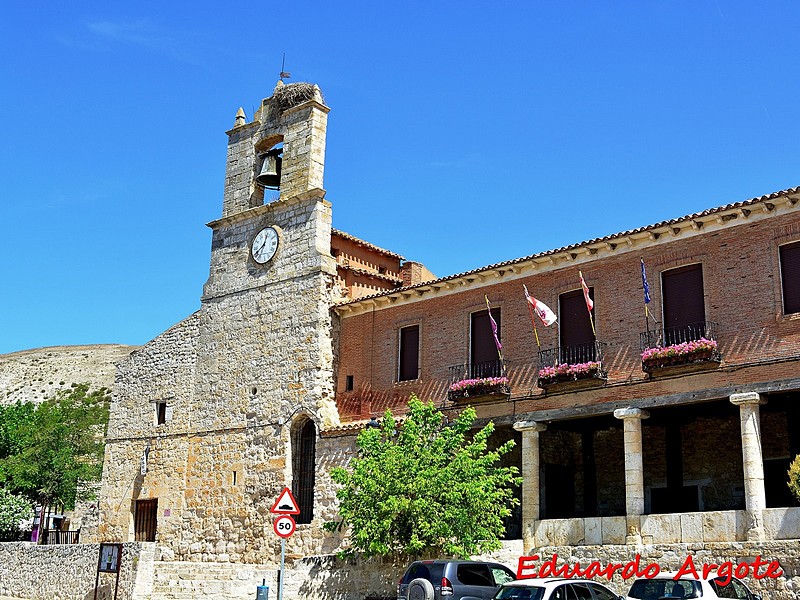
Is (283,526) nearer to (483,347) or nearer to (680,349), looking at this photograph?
(680,349)

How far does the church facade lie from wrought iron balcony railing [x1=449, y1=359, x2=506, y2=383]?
0.06m

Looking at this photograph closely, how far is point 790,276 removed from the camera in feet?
68.0

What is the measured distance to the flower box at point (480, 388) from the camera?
2467 cm

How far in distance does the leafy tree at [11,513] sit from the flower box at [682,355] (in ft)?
86.5

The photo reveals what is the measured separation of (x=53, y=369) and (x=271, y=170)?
245 ft

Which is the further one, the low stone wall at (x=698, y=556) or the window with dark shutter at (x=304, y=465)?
the window with dark shutter at (x=304, y=465)

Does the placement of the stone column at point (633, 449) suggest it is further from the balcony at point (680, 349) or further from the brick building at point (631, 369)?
the balcony at point (680, 349)

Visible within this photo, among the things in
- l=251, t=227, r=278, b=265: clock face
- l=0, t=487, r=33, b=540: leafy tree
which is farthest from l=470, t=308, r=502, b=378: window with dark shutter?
l=0, t=487, r=33, b=540: leafy tree

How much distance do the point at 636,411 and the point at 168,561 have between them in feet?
54.7

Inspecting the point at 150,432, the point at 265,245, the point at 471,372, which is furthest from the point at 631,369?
the point at 150,432

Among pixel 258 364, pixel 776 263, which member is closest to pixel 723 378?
pixel 776 263

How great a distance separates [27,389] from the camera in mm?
95000

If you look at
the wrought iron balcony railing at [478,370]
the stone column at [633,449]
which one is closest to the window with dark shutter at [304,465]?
the wrought iron balcony railing at [478,370]

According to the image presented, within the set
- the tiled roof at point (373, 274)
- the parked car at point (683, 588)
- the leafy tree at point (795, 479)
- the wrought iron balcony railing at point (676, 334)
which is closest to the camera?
the parked car at point (683, 588)
